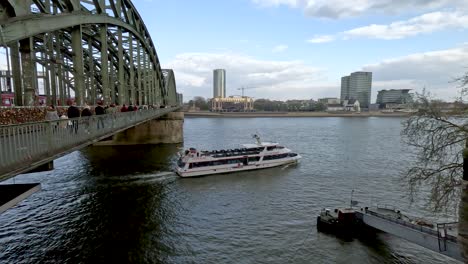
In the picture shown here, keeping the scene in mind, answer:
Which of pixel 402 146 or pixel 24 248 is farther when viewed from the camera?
pixel 402 146

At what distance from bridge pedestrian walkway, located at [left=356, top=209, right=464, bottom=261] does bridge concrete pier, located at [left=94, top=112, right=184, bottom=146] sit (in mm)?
46417

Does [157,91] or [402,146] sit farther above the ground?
[157,91]

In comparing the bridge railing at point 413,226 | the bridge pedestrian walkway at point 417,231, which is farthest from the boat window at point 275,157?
the bridge railing at point 413,226

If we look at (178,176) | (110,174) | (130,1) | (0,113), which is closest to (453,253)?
(0,113)

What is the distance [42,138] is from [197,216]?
577 inches

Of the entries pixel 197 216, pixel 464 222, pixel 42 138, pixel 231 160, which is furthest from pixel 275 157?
pixel 464 222

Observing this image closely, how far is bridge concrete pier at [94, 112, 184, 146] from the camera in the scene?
5838 cm

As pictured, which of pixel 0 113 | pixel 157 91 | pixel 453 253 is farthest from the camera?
pixel 157 91

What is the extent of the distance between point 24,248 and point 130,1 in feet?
104

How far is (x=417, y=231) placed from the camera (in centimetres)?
1695

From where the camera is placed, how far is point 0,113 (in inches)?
465

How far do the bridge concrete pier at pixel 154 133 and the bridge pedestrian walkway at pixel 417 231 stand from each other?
46.4 meters

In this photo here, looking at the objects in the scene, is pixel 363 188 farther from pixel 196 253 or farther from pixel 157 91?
pixel 157 91

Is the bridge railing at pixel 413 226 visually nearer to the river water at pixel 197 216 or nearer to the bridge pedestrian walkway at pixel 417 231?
the bridge pedestrian walkway at pixel 417 231
